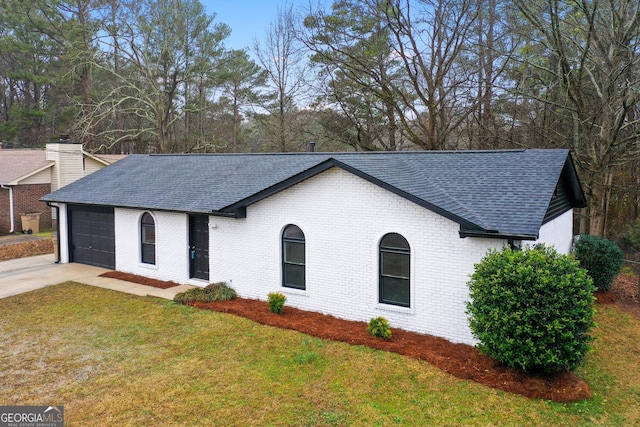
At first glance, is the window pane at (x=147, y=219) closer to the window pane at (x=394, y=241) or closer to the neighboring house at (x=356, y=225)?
the neighboring house at (x=356, y=225)

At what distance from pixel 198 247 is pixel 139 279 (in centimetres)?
251

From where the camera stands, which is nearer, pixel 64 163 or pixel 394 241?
pixel 394 241

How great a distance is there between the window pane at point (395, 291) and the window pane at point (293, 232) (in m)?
2.44

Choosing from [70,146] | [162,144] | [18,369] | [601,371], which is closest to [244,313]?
[18,369]

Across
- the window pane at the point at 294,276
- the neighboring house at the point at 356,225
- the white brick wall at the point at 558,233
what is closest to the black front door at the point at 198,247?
the neighboring house at the point at 356,225

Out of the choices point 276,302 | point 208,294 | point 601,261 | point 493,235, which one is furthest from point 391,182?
point 601,261

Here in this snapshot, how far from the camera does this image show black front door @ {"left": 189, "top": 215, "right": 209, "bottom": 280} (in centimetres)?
1366

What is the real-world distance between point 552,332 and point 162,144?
29.7 meters

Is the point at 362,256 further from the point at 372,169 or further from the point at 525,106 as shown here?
the point at 525,106

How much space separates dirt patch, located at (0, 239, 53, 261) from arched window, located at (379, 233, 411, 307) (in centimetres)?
1592

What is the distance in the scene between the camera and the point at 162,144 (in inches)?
1259

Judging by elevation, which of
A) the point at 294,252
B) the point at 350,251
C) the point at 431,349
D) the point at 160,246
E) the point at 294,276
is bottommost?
the point at 431,349

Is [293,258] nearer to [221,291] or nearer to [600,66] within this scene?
[221,291]

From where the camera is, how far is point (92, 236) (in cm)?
1666
